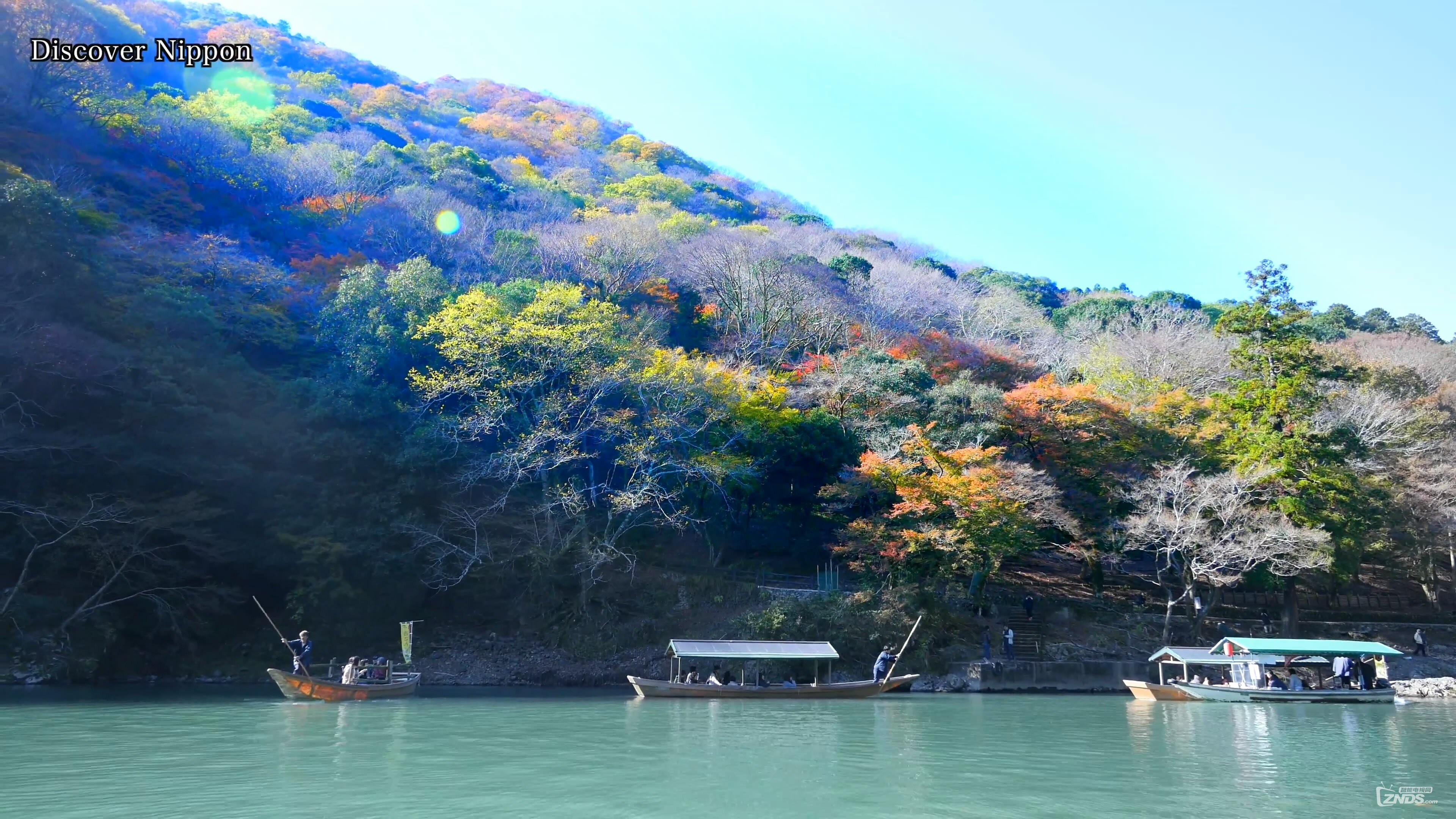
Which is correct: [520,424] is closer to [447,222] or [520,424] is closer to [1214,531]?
[447,222]

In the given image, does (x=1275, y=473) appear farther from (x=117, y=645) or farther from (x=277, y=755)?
(x=117, y=645)

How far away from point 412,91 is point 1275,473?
80067 millimetres

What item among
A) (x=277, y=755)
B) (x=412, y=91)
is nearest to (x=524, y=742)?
(x=277, y=755)

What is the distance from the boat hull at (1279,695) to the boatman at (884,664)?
764 centimetres

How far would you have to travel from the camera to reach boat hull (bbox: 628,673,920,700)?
23375mm

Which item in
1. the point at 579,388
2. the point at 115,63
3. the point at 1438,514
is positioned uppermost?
the point at 115,63

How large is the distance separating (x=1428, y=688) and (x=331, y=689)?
31.4 meters

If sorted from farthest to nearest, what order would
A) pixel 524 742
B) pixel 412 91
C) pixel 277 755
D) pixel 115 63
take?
1. pixel 412 91
2. pixel 115 63
3. pixel 524 742
4. pixel 277 755

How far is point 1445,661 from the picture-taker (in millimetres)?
31203

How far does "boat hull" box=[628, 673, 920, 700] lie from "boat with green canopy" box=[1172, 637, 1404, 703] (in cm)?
853

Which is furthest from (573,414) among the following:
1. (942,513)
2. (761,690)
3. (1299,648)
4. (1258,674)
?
(1299,648)

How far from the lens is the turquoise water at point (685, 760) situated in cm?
1013

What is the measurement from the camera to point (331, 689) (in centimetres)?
2095

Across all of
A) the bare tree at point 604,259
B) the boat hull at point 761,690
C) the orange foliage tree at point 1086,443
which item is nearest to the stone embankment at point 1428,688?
the orange foliage tree at point 1086,443
